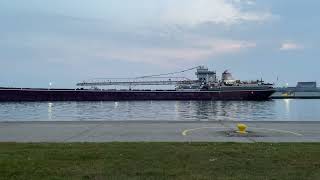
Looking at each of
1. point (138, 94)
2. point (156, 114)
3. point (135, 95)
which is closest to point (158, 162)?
point (156, 114)

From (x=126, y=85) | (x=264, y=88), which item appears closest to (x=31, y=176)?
(x=264, y=88)

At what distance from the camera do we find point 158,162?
8.84 meters

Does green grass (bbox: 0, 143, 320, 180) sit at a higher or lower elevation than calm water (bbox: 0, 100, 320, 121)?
higher

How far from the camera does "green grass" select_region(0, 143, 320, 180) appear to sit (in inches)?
302

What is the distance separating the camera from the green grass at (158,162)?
7672mm

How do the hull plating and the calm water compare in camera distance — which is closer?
the calm water

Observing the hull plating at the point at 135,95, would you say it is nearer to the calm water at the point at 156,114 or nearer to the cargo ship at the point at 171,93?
the cargo ship at the point at 171,93

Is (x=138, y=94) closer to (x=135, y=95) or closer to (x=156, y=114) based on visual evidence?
(x=135, y=95)

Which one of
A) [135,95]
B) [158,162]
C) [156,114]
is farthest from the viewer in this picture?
[135,95]

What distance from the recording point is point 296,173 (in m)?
7.79

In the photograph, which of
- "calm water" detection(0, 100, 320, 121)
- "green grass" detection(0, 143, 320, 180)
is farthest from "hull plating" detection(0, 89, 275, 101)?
"green grass" detection(0, 143, 320, 180)

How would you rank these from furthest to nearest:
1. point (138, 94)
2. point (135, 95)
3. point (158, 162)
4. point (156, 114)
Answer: point (135, 95)
point (138, 94)
point (156, 114)
point (158, 162)

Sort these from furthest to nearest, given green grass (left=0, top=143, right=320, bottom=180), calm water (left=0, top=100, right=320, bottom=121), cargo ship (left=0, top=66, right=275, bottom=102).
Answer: cargo ship (left=0, top=66, right=275, bottom=102)
calm water (left=0, top=100, right=320, bottom=121)
green grass (left=0, top=143, right=320, bottom=180)

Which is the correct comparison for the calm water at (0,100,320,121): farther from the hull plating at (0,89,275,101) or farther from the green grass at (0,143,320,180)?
the hull plating at (0,89,275,101)
